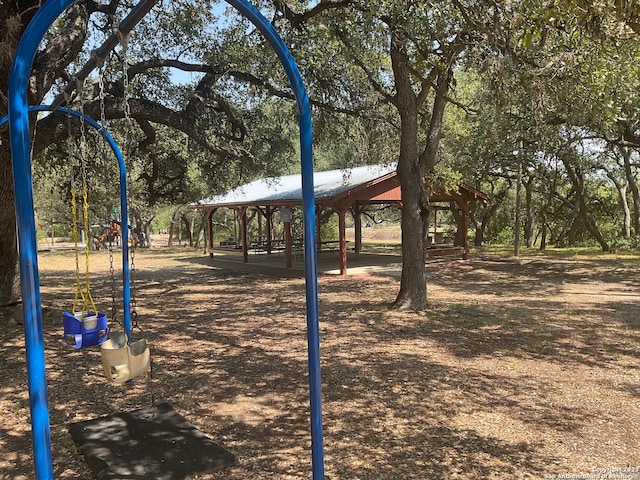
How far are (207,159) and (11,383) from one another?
366 inches

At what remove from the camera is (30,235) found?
234cm

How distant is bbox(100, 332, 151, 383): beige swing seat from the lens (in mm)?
3287

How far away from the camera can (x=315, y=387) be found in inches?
109

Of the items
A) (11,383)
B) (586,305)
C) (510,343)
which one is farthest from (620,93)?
(11,383)

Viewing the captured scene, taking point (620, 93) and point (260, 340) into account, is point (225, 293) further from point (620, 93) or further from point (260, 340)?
point (620, 93)

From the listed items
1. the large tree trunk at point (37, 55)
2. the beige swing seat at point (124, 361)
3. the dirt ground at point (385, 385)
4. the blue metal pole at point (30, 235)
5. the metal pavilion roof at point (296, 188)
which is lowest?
the dirt ground at point (385, 385)

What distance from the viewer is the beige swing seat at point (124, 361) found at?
3287 millimetres

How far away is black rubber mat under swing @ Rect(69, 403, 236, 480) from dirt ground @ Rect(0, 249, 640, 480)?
112 millimetres

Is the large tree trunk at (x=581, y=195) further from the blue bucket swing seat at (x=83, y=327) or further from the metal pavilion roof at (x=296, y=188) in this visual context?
the blue bucket swing seat at (x=83, y=327)

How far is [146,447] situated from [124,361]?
694 millimetres

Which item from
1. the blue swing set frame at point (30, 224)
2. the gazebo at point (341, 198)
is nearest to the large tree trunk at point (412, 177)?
the gazebo at point (341, 198)

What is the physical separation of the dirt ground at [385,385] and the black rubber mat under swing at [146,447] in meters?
0.11

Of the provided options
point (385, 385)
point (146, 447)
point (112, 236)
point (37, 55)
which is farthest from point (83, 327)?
point (37, 55)

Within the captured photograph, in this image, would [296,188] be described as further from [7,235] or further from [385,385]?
[385,385]
